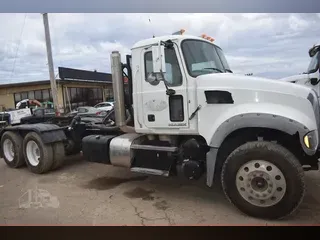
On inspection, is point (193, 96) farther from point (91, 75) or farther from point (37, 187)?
point (91, 75)

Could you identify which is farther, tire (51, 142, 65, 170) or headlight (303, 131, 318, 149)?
tire (51, 142, 65, 170)

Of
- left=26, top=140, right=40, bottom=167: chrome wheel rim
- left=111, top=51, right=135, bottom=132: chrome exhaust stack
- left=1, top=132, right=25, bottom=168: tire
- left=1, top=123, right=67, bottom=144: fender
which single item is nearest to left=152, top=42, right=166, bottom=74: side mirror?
left=111, top=51, right=135, bottom=132: chrome exhaust stack

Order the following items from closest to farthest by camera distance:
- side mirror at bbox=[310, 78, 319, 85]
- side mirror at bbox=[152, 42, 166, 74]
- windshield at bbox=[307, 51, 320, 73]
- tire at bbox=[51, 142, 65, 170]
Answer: side mirror at bbox=[152, 42, 166, 74] < side mirror at bbox=[310, 78, 319, 85] < windshield at bbox=[307, 51, 320, 73] < tire at bbox=[51, 142, 65, 170]

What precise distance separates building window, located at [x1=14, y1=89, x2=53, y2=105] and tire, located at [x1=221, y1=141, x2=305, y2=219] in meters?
19.8

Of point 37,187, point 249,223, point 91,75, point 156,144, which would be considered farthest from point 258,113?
point 91,75

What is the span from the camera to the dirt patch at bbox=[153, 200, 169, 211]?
419cm

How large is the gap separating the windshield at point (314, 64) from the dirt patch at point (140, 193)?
4174 mm

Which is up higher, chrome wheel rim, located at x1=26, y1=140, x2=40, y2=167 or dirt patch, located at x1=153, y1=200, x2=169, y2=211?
chrome wheel rim, located at x1=26, y1=140, x2=40, y2=167

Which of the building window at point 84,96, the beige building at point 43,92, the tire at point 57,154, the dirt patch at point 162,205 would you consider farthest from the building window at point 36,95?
the dirt patch at point 162,205

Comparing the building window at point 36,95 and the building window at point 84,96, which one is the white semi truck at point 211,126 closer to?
the building window at point 84,96

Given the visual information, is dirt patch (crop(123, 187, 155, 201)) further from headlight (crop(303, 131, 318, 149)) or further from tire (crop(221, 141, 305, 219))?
headlight (crop(303, 131, 318, 149))

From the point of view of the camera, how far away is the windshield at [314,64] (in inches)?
227

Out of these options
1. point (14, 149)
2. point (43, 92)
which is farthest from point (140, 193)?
point (43, 92)

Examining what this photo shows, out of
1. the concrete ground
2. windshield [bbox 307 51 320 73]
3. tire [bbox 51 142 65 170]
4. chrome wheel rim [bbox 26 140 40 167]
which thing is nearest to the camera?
the concrete ground
